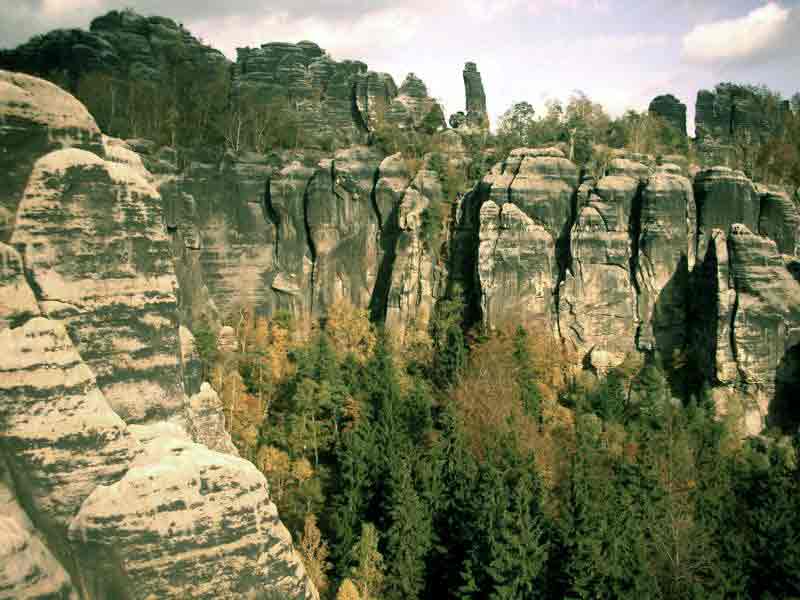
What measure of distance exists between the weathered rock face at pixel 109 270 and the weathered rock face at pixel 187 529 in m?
1.50

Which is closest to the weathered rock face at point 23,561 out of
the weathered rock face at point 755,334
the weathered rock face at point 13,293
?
the weathered rock face at point 13,293

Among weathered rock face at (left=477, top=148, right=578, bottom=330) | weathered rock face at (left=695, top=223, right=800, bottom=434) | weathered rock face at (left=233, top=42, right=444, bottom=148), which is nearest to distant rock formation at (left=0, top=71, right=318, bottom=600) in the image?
weathered rock face at (left=477, top=148, right=578, bottom=330)

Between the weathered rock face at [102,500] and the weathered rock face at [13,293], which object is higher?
the weathered rock face at [13,293]

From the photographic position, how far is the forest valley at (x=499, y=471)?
62.0 ft

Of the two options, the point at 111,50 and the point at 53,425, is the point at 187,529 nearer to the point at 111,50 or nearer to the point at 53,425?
the point at 53,425

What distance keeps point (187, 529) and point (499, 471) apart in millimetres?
12246

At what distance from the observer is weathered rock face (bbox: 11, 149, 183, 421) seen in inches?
462

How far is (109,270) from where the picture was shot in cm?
1241

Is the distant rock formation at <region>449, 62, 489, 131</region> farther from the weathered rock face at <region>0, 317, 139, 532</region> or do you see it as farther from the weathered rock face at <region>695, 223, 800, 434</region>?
the weathered rock face at <region>0, 317, 139, 532</region>

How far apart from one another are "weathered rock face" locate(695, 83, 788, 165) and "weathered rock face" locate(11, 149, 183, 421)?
50926mm

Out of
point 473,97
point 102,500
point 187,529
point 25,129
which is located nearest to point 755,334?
point 187,529

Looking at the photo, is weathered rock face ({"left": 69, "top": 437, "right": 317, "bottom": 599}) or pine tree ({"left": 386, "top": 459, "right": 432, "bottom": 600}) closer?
weathered rock face ({"left": 69, "top": 437, "right": 317, "bottom": 599})

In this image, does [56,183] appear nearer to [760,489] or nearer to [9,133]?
[9,133]

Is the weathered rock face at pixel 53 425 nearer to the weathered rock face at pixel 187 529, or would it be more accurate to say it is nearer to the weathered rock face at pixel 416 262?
the weathered rock face at pixel 187 529
